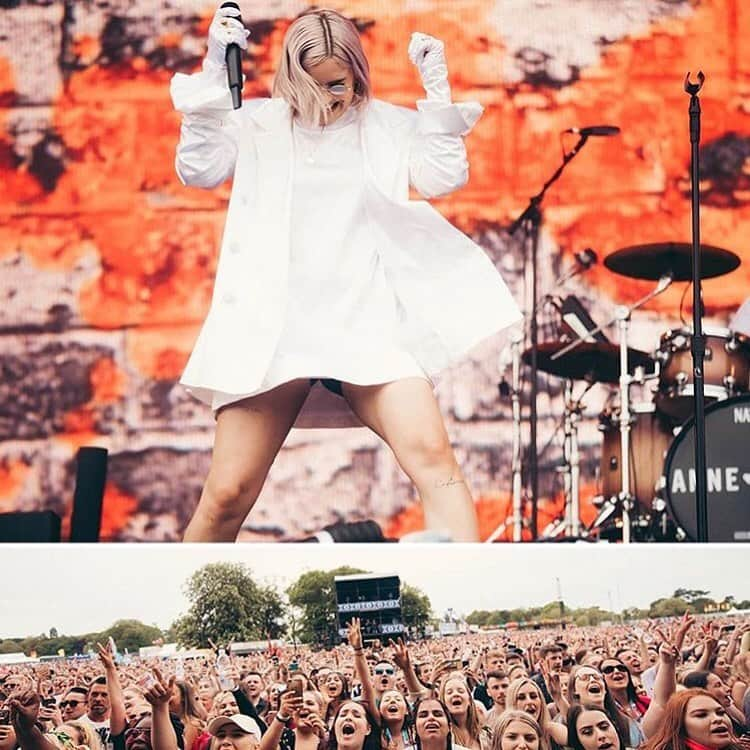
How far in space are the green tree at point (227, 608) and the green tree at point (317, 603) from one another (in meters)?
0.04

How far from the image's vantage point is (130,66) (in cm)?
633

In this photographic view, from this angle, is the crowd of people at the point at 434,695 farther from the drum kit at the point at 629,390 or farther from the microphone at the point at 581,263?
the microphone at the point at 581,263

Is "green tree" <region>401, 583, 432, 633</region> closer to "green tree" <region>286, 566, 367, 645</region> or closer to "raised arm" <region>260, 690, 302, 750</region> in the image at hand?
"green tree" <region>286, 566, 367, 645</region>

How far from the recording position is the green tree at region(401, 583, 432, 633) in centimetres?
341

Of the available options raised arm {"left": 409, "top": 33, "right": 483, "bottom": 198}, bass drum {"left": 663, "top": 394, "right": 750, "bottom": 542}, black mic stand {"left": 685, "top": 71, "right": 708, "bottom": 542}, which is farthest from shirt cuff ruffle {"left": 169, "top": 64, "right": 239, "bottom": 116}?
bass drum {"left": 663, "top": 394, "right": 750, "bottom": 542}

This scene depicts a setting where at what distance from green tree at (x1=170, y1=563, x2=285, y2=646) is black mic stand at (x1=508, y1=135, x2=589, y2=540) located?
2591 millimetres

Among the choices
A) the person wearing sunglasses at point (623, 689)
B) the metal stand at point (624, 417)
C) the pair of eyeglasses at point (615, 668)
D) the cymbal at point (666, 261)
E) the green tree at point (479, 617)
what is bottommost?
the person wearing sunglasses at point (623, 689)

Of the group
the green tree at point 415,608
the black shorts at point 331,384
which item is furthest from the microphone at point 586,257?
the green tree at point 415,608

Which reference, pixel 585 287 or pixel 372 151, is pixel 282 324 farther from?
pixel 585 287

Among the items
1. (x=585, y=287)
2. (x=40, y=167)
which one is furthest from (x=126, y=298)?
(x=585, y=287)

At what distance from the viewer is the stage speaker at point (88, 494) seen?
18.3 feet

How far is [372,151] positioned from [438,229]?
298 millimetres

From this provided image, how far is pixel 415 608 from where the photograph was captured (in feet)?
11.2

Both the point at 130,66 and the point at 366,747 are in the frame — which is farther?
the point at 130,66
